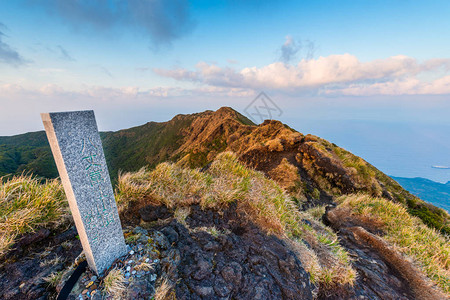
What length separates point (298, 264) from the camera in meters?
4.22

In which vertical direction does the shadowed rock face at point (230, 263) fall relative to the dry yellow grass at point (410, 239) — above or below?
above

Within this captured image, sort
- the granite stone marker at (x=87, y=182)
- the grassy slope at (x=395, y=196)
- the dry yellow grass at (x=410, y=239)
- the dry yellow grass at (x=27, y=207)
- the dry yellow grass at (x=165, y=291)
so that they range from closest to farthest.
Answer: the granite stone marker at (x=87, y=182) < the dry yellow grass at (x=165, y=291) < the dry yellow grass at (x=27, y=207) < the dry yellow grass at (x=410, y=239) < the grassy slope at (x=395, y=196)

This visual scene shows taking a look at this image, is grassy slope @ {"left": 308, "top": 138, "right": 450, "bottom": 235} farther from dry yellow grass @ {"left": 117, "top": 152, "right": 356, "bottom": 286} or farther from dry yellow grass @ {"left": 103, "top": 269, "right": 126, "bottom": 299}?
dry yellow grass @ {"left": 103, "top": 269, "right": 126, "bottom": 299}

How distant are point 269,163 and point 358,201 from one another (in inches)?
236

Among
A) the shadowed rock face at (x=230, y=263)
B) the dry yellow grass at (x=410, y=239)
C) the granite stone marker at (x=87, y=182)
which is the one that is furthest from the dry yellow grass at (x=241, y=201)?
the dry yellow grass at (x=410, y=239)

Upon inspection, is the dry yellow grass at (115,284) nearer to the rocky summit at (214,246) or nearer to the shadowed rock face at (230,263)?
the rocky summit at (214,246)

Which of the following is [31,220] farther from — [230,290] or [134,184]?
[230,290]

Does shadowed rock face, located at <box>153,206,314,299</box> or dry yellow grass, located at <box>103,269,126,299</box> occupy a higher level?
dry yellow grass, located at <box>103,269,126,299</box>

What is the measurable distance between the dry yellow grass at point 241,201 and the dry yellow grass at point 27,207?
1223 mm

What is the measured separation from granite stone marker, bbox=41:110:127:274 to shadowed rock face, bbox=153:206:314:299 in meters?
1.05

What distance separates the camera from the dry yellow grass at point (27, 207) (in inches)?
129

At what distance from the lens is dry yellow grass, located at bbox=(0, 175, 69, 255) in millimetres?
3271

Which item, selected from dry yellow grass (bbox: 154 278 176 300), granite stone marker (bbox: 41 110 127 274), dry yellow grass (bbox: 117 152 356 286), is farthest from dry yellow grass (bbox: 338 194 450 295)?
granite stone marker (bbox: 41 110 127 274)

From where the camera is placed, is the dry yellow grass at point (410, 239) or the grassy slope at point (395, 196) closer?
the dry yellow grass at point (410, 239)
